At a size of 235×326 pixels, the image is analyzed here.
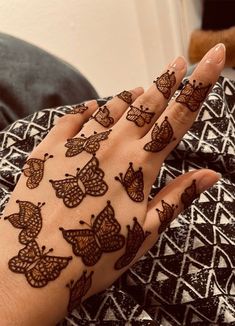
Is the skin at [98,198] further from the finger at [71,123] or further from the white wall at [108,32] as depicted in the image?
the white wall at [108,32]

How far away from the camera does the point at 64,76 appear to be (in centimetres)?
94

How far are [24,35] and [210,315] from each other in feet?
3.47

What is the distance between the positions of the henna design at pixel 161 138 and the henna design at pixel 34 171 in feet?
0.43

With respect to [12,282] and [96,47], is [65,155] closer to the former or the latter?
[12,282]

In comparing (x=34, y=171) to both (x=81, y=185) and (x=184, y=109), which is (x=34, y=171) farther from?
(x=184, y=109)

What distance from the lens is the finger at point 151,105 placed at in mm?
655

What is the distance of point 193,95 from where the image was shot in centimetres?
63

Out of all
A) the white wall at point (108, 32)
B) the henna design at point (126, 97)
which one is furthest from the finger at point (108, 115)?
the white wall at point (108, 32)

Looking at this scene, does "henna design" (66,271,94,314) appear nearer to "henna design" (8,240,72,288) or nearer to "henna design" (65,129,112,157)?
"henna design" (8,240,72,288)

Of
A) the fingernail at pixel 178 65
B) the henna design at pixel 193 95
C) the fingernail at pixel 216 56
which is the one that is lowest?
the henna design at pixel 193 95

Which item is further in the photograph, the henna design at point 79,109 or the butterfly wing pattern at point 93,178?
the henna design at point 79,109

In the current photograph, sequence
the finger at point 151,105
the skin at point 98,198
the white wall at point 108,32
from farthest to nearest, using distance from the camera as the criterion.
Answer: the white wall at point 108,32 < the finger at point 151,105 < the skin at point 98,198

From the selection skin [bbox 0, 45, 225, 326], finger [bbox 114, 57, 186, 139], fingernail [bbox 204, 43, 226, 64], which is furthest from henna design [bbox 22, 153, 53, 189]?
fingernail [bbox 204, 43, 226, 64]

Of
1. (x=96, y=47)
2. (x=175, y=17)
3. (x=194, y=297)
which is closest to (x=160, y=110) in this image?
(x=194, y=297)
